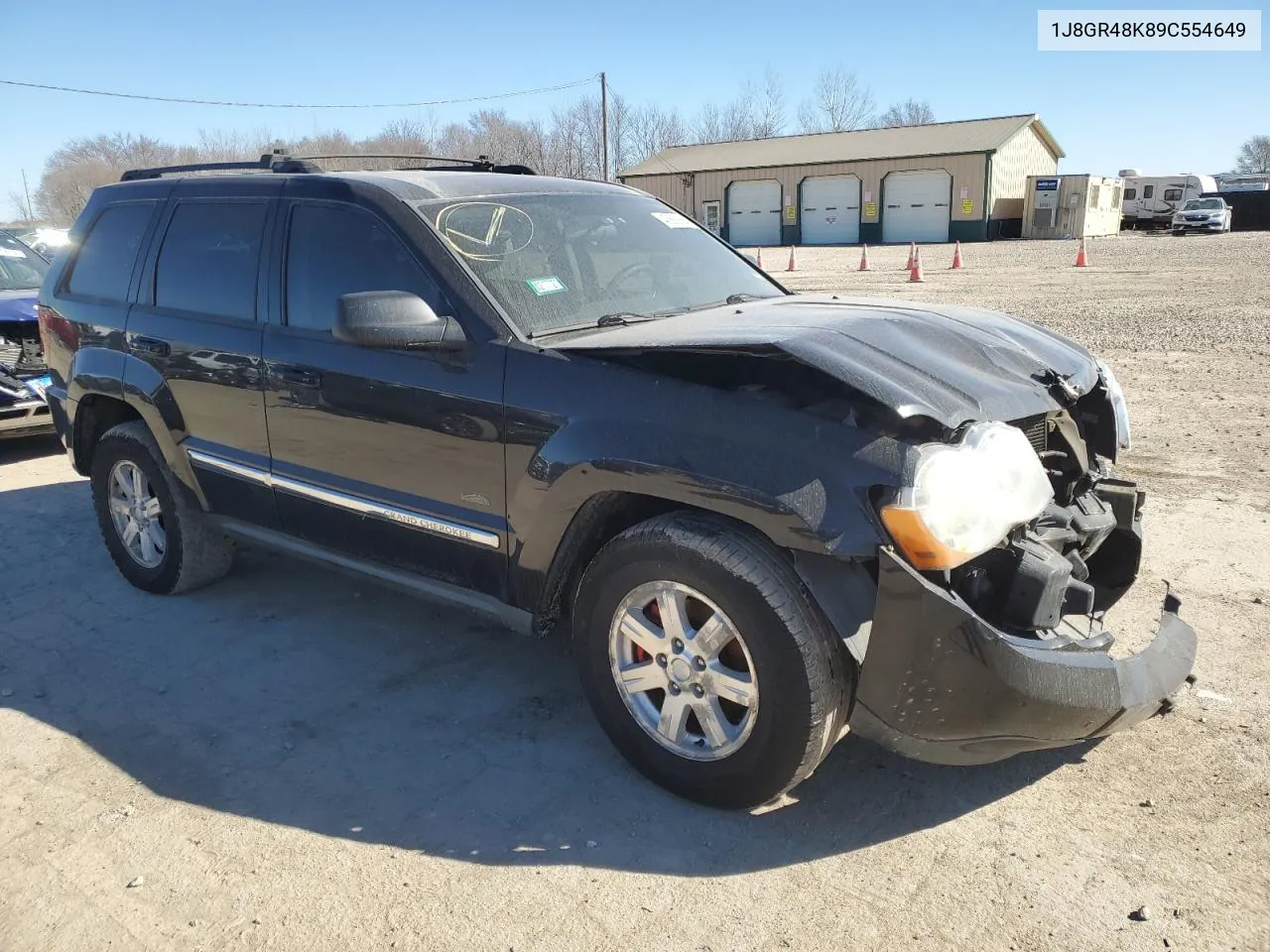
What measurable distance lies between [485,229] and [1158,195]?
5494 cm

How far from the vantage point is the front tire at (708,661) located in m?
2.63

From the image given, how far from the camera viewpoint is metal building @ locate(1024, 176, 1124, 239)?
4078 cm

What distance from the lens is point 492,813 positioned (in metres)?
3.00

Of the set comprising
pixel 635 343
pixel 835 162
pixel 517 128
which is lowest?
pixel 635 343

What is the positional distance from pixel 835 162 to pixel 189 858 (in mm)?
46442

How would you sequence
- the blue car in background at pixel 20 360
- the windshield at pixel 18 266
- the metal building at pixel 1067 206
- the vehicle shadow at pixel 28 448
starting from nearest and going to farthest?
the blue car in background at pixel 20 360 < the vehicle shadow at pixel 28 448 < the windshield at pixel 18 266 < the metal building at pixel 1067 206

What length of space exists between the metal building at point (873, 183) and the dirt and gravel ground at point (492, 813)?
4150cm

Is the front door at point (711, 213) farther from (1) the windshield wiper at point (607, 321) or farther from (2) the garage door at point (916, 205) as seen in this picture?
(1) the windshield wiper at point (607, 321)

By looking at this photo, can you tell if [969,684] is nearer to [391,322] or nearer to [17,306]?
[391,322]

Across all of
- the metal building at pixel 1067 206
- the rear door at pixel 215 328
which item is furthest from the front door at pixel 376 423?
the metal building at pixel 1067 206

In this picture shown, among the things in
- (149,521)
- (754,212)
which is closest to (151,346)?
(149,521)

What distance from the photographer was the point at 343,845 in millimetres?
2869

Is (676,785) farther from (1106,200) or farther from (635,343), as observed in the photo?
(1106,200)

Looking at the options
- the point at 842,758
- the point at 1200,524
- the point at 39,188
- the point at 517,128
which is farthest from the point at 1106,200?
the point at 39,188
